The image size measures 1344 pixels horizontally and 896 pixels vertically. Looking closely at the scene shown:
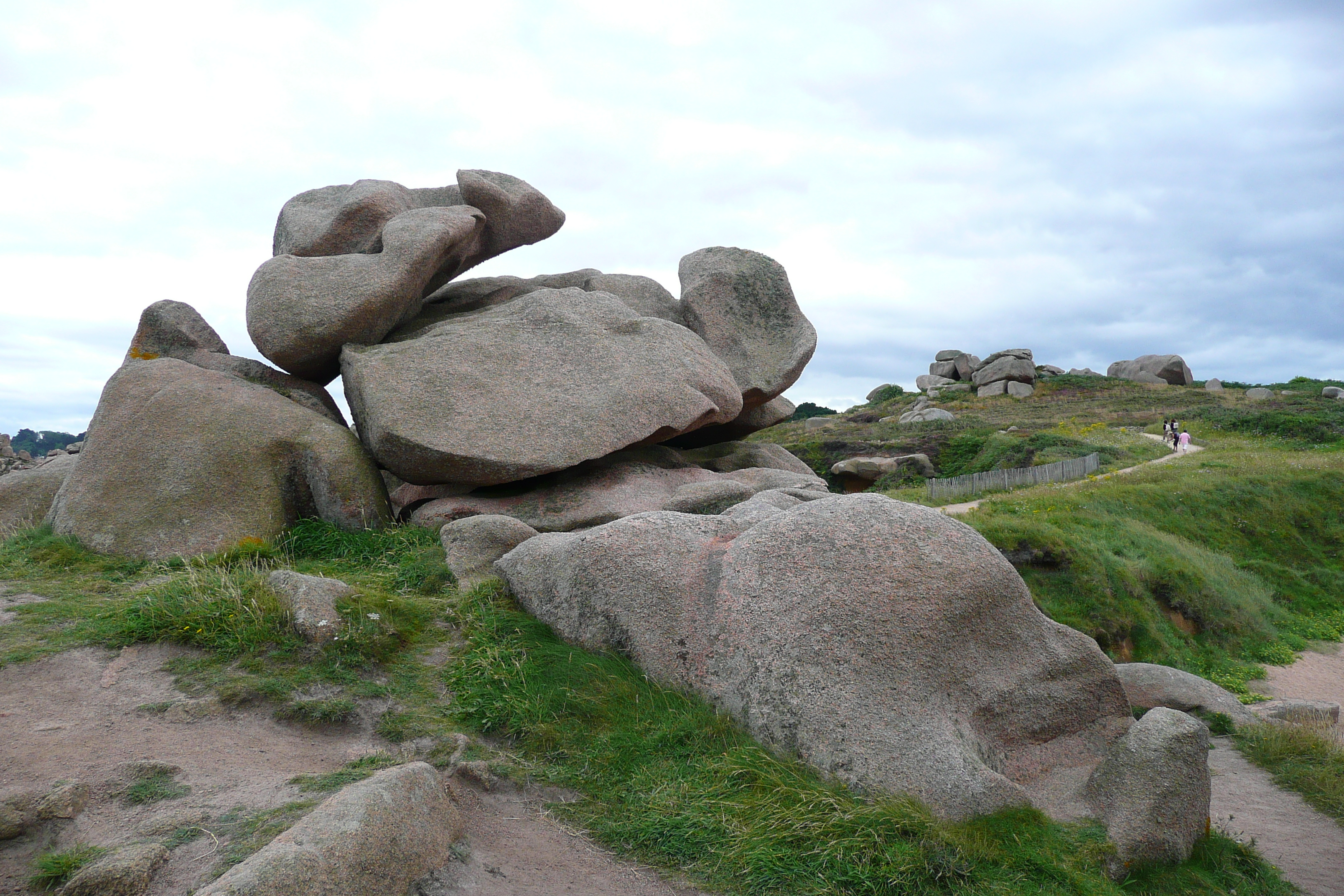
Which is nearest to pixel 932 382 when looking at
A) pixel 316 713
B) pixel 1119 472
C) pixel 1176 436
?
pixel 1176 436

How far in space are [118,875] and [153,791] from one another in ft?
2.84

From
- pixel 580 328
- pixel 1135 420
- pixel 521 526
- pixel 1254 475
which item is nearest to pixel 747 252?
pixel 580 328

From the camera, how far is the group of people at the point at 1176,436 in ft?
116

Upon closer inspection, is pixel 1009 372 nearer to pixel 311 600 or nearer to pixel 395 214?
pixel 395 214

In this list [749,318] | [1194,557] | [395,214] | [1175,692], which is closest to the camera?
[1175,692]

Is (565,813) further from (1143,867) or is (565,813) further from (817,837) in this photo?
(1143,867)

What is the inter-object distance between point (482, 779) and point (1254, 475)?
82.4ft

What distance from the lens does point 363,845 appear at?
4176mm

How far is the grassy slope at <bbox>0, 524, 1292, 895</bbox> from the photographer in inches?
200

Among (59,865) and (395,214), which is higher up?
(395,214)

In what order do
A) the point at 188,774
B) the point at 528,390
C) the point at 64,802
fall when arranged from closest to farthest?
the point at 64,802, the point at 188,774, the point at 528,390

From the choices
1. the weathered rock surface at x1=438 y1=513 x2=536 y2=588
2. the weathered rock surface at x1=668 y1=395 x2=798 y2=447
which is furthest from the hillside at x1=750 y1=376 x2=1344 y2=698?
the weathered rock surface at x1=438 y1=513 x2=536 y2=588

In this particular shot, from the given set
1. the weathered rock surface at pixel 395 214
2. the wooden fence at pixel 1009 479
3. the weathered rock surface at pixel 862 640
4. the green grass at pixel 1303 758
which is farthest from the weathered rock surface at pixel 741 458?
the wooden fence at pixel 1009 479

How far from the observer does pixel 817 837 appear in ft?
17.0
